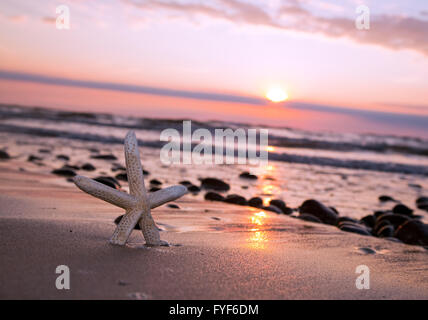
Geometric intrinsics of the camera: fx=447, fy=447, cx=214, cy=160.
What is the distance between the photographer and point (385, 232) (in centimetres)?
627

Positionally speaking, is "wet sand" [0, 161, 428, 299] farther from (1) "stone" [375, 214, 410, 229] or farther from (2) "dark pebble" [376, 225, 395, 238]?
(1) "stone" [375, 214, 410, 229]

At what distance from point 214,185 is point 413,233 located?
4.34 metres

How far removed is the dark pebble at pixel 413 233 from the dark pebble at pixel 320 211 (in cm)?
111

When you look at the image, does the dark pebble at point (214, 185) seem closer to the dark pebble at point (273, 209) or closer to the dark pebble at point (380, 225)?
the dark pebble at point (273, 209)

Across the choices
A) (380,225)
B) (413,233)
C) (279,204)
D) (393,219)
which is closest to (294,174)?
(279,204)

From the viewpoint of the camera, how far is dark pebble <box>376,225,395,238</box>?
6223 mm

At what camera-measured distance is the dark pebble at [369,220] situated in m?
7.12

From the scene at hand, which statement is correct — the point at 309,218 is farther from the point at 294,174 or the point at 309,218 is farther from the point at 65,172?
the point at 294,174

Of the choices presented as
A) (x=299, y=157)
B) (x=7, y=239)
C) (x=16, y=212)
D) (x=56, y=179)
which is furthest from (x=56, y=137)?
(x=7, y=239)

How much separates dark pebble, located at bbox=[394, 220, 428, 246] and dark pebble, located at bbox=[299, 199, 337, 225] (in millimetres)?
1109

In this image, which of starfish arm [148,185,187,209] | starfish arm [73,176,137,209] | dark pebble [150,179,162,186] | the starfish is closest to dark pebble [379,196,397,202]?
dark pebble [150,179,162,186]

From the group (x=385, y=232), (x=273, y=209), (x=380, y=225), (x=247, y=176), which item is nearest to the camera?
(x=385, y=232)

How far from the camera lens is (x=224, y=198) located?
802 cm

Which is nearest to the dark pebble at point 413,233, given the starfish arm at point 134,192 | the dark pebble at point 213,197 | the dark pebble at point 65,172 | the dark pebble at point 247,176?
the dark pebble at point 213,197
